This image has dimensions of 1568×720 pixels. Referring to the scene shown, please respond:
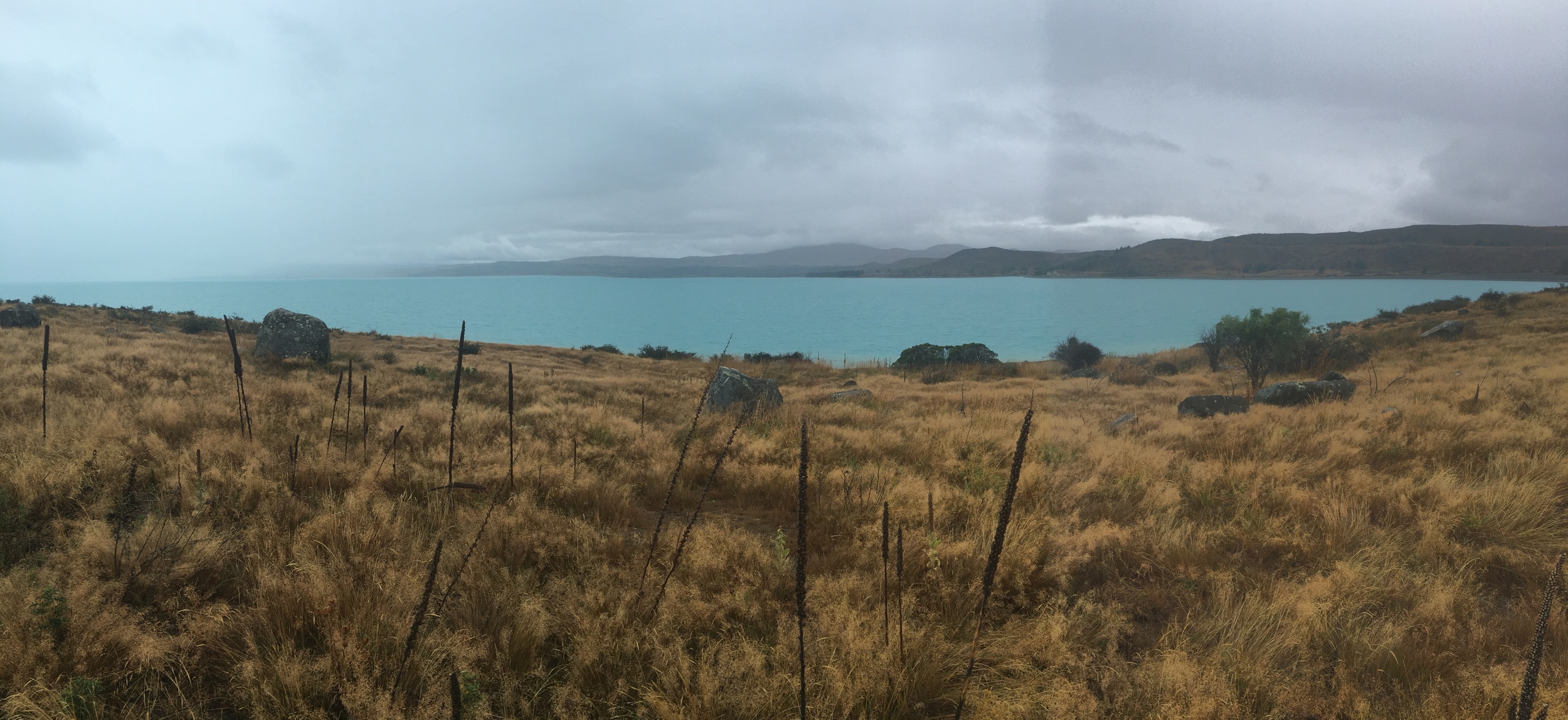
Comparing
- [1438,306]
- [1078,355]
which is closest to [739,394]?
[1078,355]

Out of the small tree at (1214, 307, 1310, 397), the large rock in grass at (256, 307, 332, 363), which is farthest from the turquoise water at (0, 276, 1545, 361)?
the large rock in grass at (256, 307, 332, 363)

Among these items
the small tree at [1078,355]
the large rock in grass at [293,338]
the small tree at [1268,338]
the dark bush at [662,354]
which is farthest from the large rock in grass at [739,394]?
the dark bush at [662,354]

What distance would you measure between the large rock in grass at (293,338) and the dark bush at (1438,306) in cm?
4583

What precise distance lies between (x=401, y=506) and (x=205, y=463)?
2.25 m

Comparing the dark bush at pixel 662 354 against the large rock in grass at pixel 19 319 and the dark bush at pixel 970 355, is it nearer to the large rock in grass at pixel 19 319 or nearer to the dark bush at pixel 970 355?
the dark bush at pixel 970 355

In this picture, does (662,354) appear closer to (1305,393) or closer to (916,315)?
(1305,393)

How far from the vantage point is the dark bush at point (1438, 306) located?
2899cm

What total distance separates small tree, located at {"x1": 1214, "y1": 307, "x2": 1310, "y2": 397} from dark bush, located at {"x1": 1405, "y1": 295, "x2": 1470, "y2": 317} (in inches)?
692

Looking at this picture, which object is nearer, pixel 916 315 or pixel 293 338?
pixel 293 338

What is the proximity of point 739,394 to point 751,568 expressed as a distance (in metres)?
8.69

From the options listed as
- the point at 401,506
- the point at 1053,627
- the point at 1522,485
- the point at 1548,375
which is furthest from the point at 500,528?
the point at 1548,375

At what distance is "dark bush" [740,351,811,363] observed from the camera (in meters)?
34.7

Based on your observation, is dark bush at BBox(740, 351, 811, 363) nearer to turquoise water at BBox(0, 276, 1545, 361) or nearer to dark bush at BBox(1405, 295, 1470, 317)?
turquoise water at BBox(0, 276, 1545, 361)

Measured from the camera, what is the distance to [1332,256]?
7412 cm
